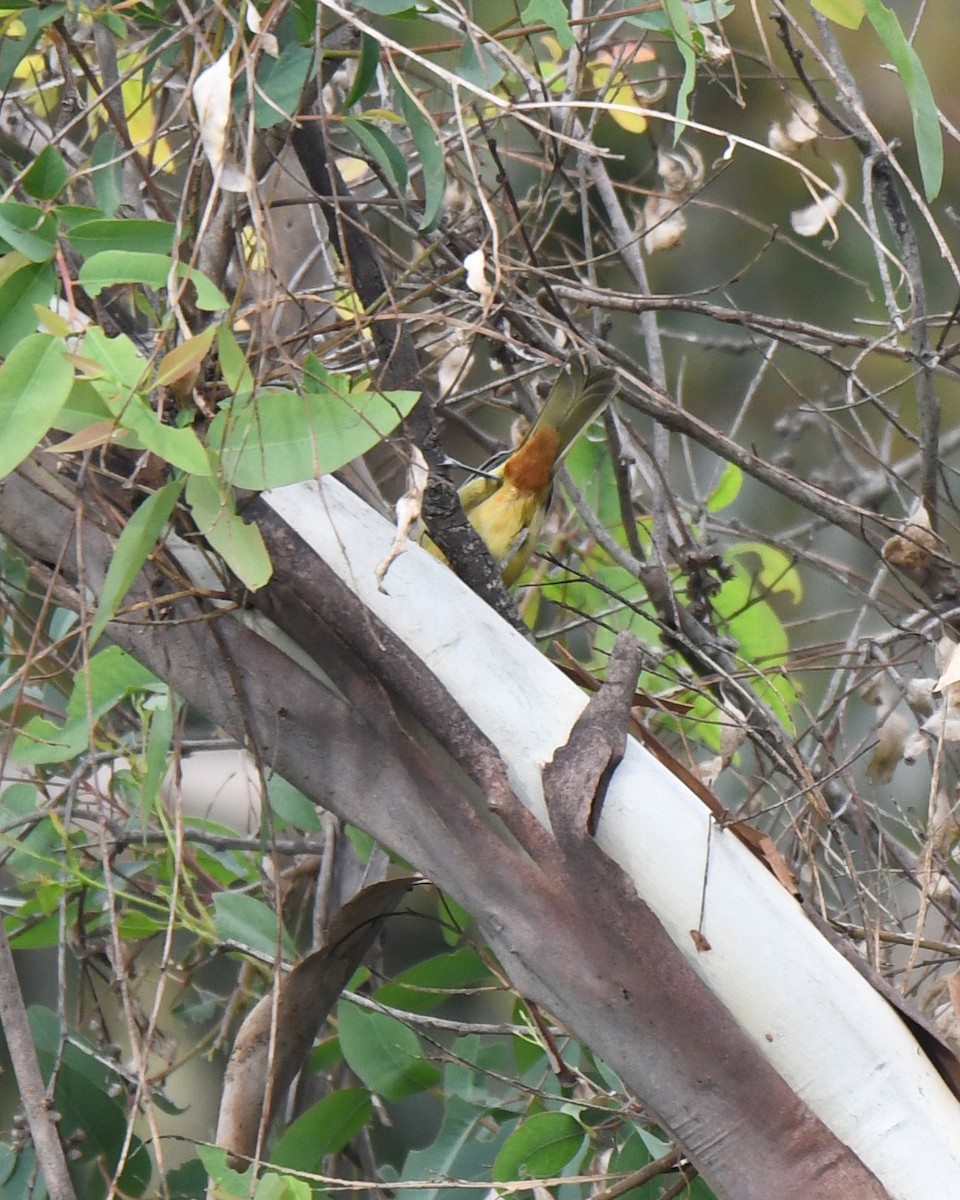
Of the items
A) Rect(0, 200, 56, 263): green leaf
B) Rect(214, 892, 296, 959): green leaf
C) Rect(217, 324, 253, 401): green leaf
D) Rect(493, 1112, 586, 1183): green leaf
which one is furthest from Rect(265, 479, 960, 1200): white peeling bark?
Rect(214, 892, 296, 959): green leaf

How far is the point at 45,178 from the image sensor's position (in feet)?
2.24

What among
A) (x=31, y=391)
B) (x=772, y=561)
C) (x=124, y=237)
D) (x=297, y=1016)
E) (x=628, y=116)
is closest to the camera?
(x=31, y=391)

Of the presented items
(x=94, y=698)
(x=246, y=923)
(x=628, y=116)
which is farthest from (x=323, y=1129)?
(x=628, y=116)

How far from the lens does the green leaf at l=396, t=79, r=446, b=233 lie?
80 cm

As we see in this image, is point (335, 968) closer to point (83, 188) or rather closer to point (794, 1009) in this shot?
point (794, 1009)

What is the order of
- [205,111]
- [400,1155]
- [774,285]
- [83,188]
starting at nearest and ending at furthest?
[205,111] → [83,188] → [400,1155] → [774,285]

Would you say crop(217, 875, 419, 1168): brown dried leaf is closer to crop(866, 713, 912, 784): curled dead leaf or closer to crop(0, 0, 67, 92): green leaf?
crop(866, 713, 912, 784): curled dead leaf

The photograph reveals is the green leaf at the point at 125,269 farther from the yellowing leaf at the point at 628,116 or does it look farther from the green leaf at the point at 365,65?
the yellowing leaf at the point at 628,116

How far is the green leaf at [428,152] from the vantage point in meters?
0.80

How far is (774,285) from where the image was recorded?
10.6ft

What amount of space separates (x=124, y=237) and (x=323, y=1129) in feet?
2.78

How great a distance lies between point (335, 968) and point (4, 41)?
770mm

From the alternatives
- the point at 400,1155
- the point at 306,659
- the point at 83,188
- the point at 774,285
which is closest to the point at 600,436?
the point at 83,188

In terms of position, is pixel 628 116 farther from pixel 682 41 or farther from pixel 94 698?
pixel 94 698
